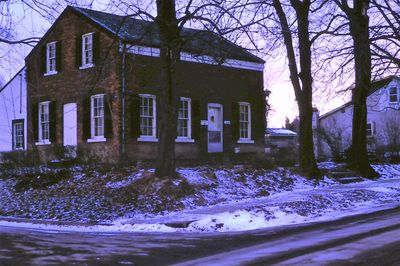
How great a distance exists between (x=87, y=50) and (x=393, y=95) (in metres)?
28.1

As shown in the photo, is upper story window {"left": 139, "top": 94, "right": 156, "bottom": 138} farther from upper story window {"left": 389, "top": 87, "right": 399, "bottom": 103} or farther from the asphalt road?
upper story window {"left": 389, "top": 87, "right": 399, "bottom": 103}

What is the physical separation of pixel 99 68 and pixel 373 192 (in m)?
9.45

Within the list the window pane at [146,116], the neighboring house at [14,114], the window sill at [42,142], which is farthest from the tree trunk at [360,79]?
the neighboring house at [14,114]

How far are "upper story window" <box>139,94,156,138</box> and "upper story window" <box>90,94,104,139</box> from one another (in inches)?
70.8

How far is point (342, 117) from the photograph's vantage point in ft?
154

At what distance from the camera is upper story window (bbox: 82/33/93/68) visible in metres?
22.9

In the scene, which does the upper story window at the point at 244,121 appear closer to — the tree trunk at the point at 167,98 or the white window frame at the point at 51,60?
the white window frame at the point at 51,60

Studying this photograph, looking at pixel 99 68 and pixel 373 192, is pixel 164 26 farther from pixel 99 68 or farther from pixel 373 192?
pixel 373 192

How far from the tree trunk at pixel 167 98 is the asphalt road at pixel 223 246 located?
14.4 ft

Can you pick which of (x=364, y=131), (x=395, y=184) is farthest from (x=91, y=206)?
(x=364, y=131)

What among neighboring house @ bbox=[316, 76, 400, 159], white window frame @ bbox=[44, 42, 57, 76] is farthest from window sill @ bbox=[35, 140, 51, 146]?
neighboring house @ bbox=[316, 76, 400, 159]

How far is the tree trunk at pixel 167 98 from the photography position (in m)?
14.8

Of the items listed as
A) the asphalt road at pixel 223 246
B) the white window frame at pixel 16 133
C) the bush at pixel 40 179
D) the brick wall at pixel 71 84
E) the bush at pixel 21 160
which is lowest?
the asphalt road at pixel 223 246

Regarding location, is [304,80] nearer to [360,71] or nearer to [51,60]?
[360,71]
